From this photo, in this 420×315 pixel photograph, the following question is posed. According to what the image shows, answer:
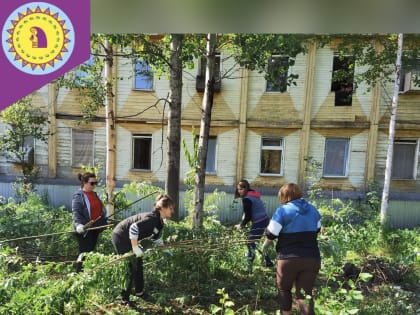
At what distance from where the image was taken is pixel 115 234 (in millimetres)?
3811

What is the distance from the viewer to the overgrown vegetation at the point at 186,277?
2922 mm

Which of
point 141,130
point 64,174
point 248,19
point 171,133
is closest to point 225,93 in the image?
point 141,130

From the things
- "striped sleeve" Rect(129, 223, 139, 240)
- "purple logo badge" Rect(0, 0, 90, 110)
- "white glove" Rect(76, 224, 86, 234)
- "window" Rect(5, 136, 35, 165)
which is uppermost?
"purple logo badge" Rect(0, 0, 90, 110)

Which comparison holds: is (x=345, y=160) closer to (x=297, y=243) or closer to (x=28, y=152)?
(x=297, y=243)

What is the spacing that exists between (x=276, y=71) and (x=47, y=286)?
467 centimetres

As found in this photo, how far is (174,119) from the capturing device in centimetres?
663

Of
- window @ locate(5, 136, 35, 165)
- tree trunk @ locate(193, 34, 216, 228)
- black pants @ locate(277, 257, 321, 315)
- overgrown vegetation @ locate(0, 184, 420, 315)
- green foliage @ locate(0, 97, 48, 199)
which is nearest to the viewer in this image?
overgrown vegetation @ locate(0, 184, 420, 315)

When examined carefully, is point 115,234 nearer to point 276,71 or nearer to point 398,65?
point 276,71

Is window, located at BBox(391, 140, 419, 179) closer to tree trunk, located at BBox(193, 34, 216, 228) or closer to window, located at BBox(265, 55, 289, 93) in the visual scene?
window, located at BBox(265, 55, 289, 93)

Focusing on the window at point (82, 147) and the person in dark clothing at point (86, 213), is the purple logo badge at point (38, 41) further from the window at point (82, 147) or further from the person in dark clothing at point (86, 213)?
the window at point (82, 147)

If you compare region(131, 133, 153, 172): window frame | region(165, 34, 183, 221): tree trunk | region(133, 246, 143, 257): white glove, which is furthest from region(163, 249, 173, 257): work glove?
region(131, 133, 153, 172): window frame

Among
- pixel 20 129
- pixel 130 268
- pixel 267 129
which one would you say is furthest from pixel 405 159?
pixel 20 129

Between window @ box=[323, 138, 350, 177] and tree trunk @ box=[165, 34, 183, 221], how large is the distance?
663 cm

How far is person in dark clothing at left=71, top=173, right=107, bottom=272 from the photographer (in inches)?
170
